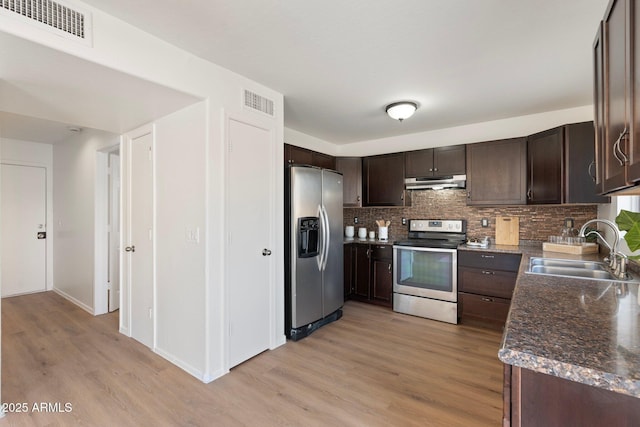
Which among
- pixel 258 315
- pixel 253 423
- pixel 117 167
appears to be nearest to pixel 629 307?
pixel 253 423

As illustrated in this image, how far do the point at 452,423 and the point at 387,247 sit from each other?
7.60 ft

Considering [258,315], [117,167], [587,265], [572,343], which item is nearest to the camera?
[572,343]

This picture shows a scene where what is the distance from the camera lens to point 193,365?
7.93 feet

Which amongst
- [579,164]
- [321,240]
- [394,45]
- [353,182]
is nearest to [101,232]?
[321,240]

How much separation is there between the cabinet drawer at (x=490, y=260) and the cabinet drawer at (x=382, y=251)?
0.87 metres

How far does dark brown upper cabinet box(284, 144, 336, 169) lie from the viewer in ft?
11.3

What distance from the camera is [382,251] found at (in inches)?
159

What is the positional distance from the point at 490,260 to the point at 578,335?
8.48 ft

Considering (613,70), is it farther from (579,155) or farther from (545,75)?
(579,155)

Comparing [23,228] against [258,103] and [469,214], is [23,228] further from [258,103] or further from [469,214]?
[469,214]

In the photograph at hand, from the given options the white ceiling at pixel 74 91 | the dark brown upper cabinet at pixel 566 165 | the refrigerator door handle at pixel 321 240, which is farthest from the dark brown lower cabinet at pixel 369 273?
the white ceiling at pixel 74 91

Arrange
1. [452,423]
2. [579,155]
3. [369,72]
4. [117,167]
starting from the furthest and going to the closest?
[117,167] < [579,155] < [369,72] < [452,423]

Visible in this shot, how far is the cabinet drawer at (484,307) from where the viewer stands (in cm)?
322

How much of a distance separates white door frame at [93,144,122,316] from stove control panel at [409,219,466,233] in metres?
4.22
